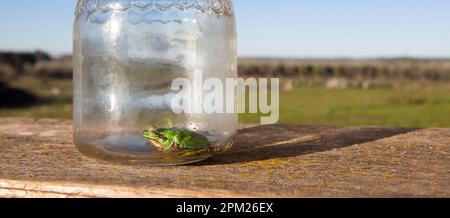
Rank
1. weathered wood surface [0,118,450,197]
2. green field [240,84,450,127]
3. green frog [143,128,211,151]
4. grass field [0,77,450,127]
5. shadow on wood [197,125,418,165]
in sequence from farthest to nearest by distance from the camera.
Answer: grass field [0,77,450,127] → green field [240,84,450,127] → shadow on wood [197,125,418,165] → green frog [143,128,211,151] → weathered wood surface [0,118,450,197]

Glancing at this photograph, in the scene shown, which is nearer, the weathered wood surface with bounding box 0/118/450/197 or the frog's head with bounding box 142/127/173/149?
the weathered wood surface with bounding box 0/118/450/197

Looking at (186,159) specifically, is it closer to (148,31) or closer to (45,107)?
(148,31)

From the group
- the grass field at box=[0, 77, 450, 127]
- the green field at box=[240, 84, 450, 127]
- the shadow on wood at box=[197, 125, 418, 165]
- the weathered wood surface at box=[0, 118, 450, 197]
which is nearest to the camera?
the weathered wood surface at box=[0, 118, 450, 197]

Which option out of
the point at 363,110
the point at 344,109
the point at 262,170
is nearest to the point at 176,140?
the point at 262,170

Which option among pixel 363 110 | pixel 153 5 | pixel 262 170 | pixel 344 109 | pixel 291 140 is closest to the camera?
pixel 262 170

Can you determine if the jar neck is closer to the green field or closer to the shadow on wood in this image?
the shadow on wood

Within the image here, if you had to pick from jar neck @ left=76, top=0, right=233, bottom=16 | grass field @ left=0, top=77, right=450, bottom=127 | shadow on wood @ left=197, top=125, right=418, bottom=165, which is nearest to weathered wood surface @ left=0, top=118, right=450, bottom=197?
shadow on wood @ left=197, top=125, right=418, bottom=165

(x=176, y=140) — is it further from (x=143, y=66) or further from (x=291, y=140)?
(x=291, y=140)
